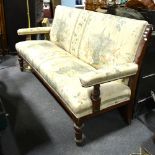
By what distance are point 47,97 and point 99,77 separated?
1.05 metres

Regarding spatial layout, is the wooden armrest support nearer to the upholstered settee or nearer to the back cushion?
the upholstered settee

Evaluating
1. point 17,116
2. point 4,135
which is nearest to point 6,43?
point 17,116

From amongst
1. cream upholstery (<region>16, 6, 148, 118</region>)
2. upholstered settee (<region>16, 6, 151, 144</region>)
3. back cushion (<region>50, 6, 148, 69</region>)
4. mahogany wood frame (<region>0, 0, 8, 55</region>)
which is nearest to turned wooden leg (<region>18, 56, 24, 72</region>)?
cream upholstery (<region>16, 6, 148, 118</region>)

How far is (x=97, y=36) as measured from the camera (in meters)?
1.93

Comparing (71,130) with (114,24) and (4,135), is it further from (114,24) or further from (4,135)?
(114,24)

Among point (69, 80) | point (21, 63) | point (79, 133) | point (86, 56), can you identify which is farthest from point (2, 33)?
point (79, 133)

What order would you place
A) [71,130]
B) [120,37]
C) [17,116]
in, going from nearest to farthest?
[120,37] < [71,130] < [17,116]

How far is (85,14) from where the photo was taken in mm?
2166

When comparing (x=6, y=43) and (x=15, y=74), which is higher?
(x=6, y=43)

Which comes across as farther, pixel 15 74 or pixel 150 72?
pixel 15 74

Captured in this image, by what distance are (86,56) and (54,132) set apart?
Result: 77 cm

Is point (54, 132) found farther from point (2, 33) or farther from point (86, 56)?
point (2, 33)

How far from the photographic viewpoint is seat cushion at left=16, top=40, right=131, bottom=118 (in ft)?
4.97

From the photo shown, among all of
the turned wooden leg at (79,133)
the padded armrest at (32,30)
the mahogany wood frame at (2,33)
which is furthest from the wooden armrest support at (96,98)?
the mahogany wood frame at (2,33)
